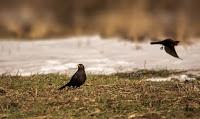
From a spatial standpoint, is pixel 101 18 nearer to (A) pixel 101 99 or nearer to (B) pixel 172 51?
(B) pixel 172 51

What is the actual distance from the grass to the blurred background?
7.15m

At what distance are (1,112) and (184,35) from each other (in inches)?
382

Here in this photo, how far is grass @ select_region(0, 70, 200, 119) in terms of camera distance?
30.0ft

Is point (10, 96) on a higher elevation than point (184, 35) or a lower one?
lower

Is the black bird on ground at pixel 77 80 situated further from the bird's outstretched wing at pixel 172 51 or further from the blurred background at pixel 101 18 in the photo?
the blurred background at pixel 101 18

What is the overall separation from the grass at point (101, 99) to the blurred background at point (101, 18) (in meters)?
7.15

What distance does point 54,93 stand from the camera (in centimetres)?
1030

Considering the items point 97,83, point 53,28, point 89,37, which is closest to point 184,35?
point 89,37

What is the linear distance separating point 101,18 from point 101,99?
12.2 metres

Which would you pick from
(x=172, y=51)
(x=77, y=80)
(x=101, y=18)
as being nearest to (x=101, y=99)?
(x=77, y=80)

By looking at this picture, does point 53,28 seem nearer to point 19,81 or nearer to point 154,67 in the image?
point 154,67

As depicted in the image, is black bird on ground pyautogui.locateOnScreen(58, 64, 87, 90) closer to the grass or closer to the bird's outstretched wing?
the grass

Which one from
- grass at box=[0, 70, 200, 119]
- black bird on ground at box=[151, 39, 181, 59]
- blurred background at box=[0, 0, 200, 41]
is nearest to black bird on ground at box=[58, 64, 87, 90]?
grass at box=[0, 70, 200, 119]

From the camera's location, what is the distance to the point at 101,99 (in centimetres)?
978
